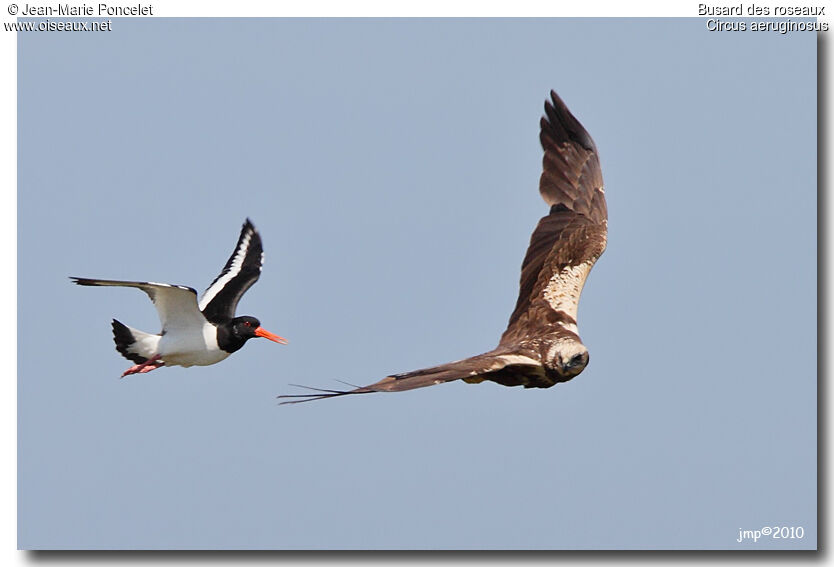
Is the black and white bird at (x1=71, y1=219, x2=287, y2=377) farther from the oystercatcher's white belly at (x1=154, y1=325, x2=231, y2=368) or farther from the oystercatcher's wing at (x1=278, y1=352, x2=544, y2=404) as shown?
the oystercatcher's wing at (x1=278, y1=352, x2=544, y2=404)

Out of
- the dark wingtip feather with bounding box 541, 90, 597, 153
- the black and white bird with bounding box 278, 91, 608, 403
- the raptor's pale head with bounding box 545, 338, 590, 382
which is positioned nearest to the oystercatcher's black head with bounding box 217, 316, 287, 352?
the black and white bird with bounding box 278, 91, 608, 403

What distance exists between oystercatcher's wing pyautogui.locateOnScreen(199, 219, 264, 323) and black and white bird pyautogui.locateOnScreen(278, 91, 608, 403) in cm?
344

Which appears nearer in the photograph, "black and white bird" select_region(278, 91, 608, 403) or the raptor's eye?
"black and white bird" select_region(278, 91, 608, 403)

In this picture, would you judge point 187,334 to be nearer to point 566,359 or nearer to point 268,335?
point 268,335

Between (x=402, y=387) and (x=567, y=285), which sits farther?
(x=567, y=285)

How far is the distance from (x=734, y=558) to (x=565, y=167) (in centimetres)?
425

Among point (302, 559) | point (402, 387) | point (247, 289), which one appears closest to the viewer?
point (402, 387)

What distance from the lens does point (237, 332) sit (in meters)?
15.7

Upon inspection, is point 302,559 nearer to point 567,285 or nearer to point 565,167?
point 567,285

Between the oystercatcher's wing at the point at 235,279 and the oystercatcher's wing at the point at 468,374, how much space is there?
4.18m

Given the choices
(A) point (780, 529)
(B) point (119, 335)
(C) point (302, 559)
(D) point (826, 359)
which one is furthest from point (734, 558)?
(B) point (119, 335)

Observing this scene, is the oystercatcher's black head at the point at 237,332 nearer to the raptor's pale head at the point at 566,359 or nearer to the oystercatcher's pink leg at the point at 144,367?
the oystercatcher's pink leg at the point at 144,367

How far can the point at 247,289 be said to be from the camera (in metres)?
16.3

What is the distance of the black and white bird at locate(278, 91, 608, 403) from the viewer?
12500 millimetres
